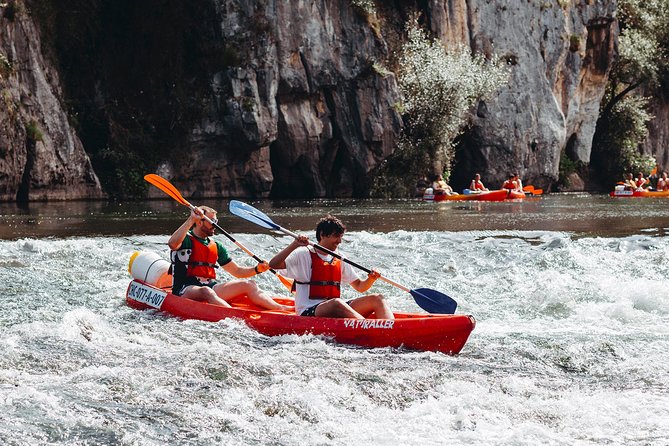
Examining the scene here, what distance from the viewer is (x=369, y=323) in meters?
7.52

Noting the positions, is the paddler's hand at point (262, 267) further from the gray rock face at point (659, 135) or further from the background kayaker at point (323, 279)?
the gray rock face at point (659, 135)

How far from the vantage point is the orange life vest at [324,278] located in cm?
783

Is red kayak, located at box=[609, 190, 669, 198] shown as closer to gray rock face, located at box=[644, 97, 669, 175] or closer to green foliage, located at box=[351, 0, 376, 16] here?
green foliage, located at box=[351, 0, 376, 16]

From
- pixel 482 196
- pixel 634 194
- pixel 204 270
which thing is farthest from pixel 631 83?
pixel 204 270

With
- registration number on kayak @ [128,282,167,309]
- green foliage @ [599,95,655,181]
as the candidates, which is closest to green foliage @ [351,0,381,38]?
green foliage @ [599,95,655,181]

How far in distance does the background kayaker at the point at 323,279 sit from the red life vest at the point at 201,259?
3.29 feet

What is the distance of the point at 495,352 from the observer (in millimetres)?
7586

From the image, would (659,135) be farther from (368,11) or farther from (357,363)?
(357,363)

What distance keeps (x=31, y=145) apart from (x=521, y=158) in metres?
18.8

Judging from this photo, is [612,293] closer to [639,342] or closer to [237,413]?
[639,342]

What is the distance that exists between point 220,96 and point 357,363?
1992 centimetres

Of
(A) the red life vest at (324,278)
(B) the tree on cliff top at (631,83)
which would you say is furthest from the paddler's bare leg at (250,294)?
(B) the tree on cliff top at (631,83)

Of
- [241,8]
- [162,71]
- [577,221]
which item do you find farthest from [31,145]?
[577,221]

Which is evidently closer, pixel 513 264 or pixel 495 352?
pixel 495 352
